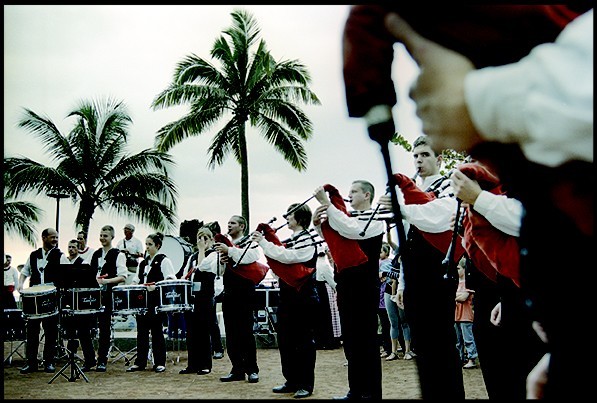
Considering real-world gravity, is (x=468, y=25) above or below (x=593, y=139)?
above

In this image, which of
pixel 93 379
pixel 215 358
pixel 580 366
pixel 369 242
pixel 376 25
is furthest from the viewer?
pixel 215 358

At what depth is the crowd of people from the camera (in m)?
0.90

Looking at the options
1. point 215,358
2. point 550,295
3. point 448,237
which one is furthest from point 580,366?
point 215,358

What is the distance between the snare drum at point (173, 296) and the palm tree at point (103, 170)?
53.0 ft

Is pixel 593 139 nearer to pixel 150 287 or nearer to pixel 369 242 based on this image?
pixel 369 242

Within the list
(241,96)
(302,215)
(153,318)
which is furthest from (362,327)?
(241,96)

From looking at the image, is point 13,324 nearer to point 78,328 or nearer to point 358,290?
point 78,328

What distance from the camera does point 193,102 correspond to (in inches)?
875

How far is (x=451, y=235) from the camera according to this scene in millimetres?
4453

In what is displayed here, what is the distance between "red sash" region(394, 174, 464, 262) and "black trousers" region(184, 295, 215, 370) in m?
5.47

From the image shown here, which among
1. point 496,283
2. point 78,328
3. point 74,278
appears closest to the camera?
point 496,283

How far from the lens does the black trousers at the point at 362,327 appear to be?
5.57 metres

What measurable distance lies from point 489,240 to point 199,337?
737cm

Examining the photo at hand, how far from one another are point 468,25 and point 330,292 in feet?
41.0
